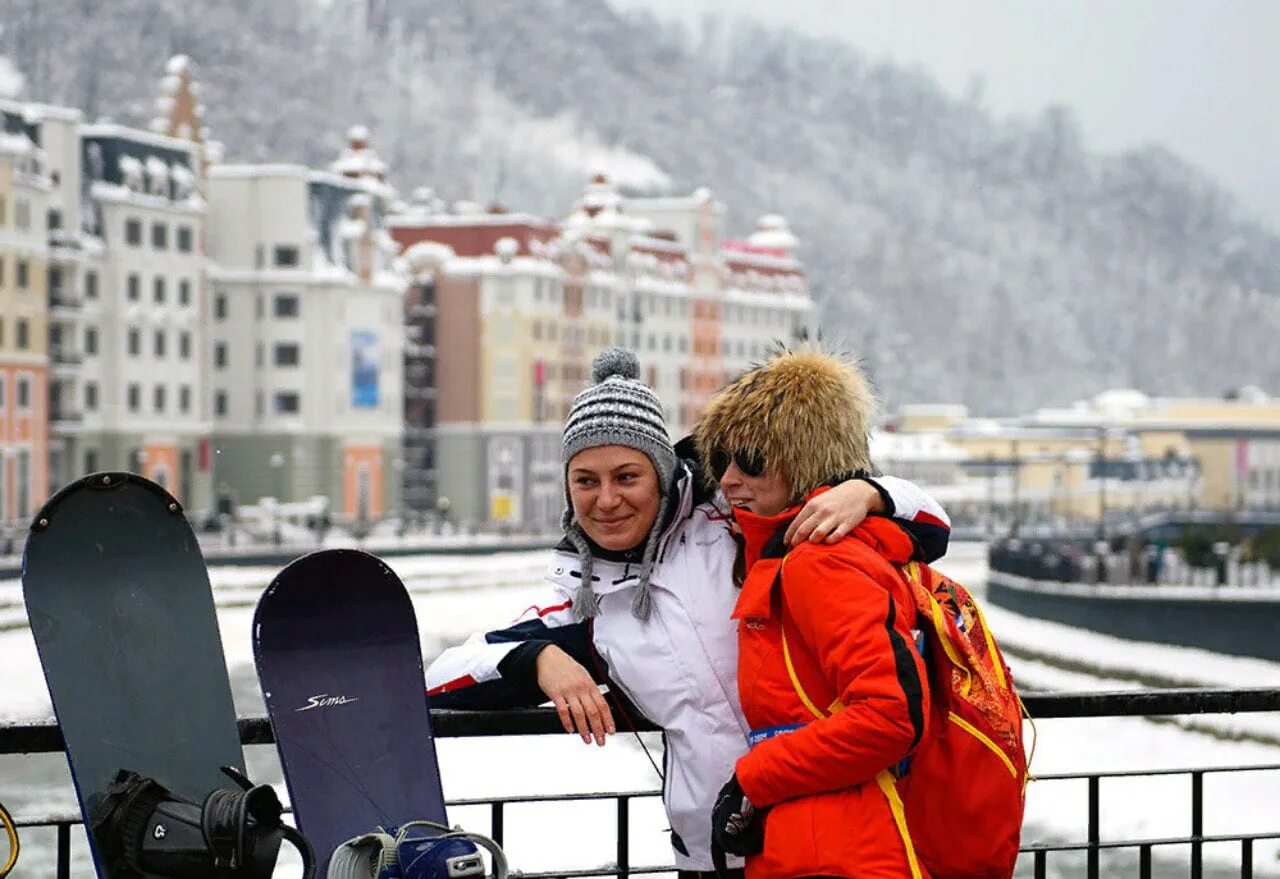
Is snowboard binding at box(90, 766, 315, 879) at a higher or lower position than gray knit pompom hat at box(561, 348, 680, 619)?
lower

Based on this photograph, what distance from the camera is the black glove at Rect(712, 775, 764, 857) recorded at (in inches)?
67.2

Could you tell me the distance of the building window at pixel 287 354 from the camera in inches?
1558

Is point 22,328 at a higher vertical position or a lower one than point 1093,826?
higher

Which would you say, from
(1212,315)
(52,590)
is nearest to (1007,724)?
(52,590)

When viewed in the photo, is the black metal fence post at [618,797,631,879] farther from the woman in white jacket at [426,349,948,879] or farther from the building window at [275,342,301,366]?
the building window at [275,342,301,366]

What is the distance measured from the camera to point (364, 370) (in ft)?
134

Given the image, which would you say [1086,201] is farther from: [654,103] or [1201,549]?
[1201,549]

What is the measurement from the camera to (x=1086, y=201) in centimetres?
9594

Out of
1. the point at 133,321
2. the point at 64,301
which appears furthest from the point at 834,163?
the point at 64,301

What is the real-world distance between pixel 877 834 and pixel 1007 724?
0.46 ft

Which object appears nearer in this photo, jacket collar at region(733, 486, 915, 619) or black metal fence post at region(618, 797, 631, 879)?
jacket collar at region(733, 486, 915, 619)

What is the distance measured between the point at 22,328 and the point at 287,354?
7285 millimetres

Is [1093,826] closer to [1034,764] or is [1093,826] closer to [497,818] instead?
[497,818]

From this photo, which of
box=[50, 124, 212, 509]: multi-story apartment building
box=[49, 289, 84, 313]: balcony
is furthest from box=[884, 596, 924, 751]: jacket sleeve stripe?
box=[49, 289, 84, 313]: balcony
